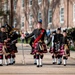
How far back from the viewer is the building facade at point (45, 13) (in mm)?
41625

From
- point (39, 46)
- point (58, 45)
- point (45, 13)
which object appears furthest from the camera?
point (45, 13)

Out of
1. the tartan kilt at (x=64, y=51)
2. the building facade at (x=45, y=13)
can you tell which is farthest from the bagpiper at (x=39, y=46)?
the building facade at (x=45, y=13)

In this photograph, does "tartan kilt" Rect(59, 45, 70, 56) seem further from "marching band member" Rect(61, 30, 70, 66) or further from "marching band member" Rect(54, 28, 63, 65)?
"marching band member" Rect(54, 28, 63, 65)

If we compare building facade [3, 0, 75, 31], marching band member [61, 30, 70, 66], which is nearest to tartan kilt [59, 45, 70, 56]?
marching band member [61, 30, 70, 66]

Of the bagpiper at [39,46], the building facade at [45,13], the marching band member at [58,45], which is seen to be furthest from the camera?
the building facade at [45,13]

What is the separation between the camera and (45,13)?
4844 centimetres

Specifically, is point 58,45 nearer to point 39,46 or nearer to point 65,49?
point 65,49

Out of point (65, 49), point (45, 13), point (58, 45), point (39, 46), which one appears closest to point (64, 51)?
point (65, 49)

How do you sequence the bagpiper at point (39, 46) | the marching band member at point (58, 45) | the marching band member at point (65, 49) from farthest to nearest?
the marching band member at point (58, 45)
the marching band member at point (65, 49)
the bagpiper at point (39, 46)

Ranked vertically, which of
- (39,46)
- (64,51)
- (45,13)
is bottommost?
(64,51)

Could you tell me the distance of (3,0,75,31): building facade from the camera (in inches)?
1639

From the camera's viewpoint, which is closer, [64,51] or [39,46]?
[39,46]

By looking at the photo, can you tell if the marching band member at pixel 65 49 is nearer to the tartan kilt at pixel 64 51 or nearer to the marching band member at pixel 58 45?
the tartan kilt at pixel 64 51

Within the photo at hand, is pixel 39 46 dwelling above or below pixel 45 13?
below
